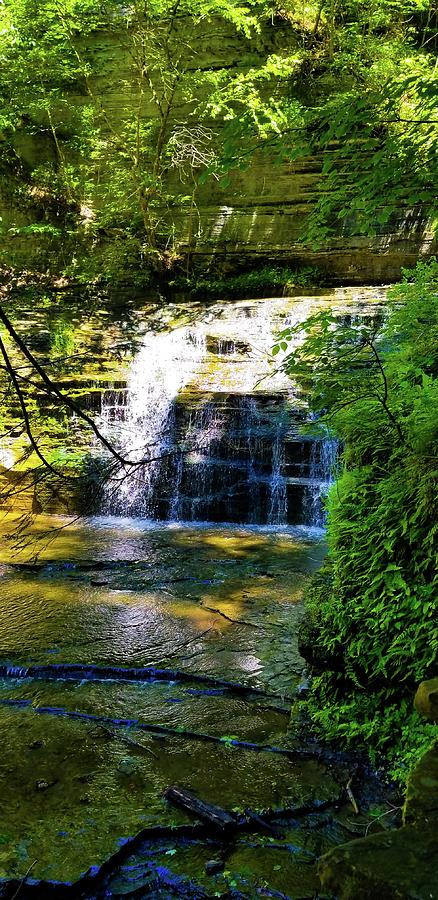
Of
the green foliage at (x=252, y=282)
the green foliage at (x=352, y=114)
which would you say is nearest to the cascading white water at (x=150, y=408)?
the green foliage at (x=252, y=282)

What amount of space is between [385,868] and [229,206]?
17846 millimetres

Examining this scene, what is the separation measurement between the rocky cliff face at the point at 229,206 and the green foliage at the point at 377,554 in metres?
11.0

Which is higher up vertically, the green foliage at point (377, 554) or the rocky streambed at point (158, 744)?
the green foliage at point (377, 554)

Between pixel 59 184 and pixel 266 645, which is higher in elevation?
pixel 59 184

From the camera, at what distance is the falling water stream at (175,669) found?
277cm

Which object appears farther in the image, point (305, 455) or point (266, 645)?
point (305, 455)

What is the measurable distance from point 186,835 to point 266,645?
7.19ft

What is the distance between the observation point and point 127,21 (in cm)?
1577

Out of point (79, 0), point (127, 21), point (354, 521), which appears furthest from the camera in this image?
point (127, 21)

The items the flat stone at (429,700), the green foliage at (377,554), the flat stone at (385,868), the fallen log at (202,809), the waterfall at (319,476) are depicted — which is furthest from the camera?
the waterfall at (319,476)

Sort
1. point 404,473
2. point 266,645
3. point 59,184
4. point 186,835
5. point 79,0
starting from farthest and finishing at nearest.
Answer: point 59,184, point 79,0, point 266,645, point 404,473, point 186,835

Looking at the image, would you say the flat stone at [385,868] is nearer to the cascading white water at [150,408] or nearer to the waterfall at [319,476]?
the waterfall at [319,476]

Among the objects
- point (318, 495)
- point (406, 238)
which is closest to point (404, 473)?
point (318, 495)

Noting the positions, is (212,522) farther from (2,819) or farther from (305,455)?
(2,819)
